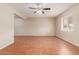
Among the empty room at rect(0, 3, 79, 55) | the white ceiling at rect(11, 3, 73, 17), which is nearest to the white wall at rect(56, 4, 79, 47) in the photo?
the empty room at rect(0, 3, 79, 55)

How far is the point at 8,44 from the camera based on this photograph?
2.15 meters

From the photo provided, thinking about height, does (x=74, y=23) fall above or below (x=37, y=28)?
above

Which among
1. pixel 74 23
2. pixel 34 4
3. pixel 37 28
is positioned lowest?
pixel 37 28

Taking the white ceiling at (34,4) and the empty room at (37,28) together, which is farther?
the empty room at (37,28)

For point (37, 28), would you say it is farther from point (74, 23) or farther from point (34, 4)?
point (34, 4)

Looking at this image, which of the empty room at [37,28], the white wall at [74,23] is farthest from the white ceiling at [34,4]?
the white wall at [74,23]

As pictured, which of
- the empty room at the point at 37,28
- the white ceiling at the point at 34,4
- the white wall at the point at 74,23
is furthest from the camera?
the white wall at the point at 74,23

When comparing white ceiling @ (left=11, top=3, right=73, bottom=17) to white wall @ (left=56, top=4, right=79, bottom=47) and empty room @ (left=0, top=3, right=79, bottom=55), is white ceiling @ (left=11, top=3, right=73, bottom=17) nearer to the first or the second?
empty room @ (left=0, top=3, right=79, bottom=55)

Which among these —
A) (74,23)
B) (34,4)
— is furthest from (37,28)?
(34,4)

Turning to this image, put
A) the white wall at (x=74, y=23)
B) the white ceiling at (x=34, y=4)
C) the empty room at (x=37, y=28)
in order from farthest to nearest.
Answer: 1. the white wall at (x=74, y=23)
2. the empty room at (x=37, y=28)
3. the white ceiling at (x=34, y=4)

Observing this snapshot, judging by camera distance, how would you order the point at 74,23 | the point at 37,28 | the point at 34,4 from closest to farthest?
the point at 34,4 < the point at 74,23 < the point at 37,28

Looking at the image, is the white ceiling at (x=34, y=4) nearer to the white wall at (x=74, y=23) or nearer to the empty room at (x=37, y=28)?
the empty room at (x=37, y=28)

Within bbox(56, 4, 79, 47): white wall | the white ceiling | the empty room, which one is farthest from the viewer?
bbox(56, 4, 79, 47): white wall
